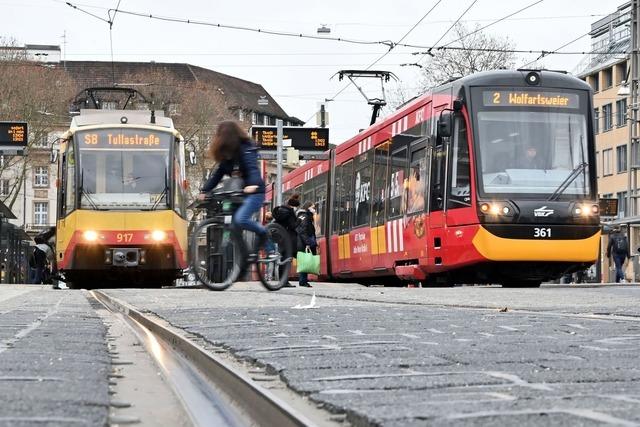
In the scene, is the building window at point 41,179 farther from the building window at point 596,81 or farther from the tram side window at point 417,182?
the tram side window at point 417,182

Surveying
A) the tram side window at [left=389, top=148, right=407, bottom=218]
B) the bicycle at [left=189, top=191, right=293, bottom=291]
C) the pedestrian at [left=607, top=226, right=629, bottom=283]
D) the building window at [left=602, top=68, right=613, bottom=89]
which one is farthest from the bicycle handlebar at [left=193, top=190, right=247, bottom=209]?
the building window at [left=602, top=68, right=613, bottom=89]

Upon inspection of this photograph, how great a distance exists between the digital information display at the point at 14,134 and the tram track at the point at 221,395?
98.2 ft

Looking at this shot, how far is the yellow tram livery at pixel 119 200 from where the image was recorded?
78.6ft

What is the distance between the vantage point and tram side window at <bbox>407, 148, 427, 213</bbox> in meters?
20.6

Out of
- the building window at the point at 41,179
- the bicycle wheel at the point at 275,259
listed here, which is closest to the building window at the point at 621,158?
the building window at the point at 41,179

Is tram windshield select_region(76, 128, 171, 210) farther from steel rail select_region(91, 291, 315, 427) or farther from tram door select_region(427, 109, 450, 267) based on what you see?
steel rail select_region(91, 291, 315, 427)

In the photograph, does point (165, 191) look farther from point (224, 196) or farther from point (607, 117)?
point (607, 117)

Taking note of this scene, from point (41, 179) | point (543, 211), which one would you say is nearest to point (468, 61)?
point (543, 211)

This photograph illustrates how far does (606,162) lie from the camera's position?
79750 mm

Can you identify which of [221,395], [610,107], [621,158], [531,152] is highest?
[610,107]

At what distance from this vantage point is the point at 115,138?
2481 centimetres

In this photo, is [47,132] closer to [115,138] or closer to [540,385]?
[115,138]

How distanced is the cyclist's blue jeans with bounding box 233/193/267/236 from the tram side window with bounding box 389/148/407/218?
29.4ft

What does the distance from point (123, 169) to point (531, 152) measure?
348 inches
